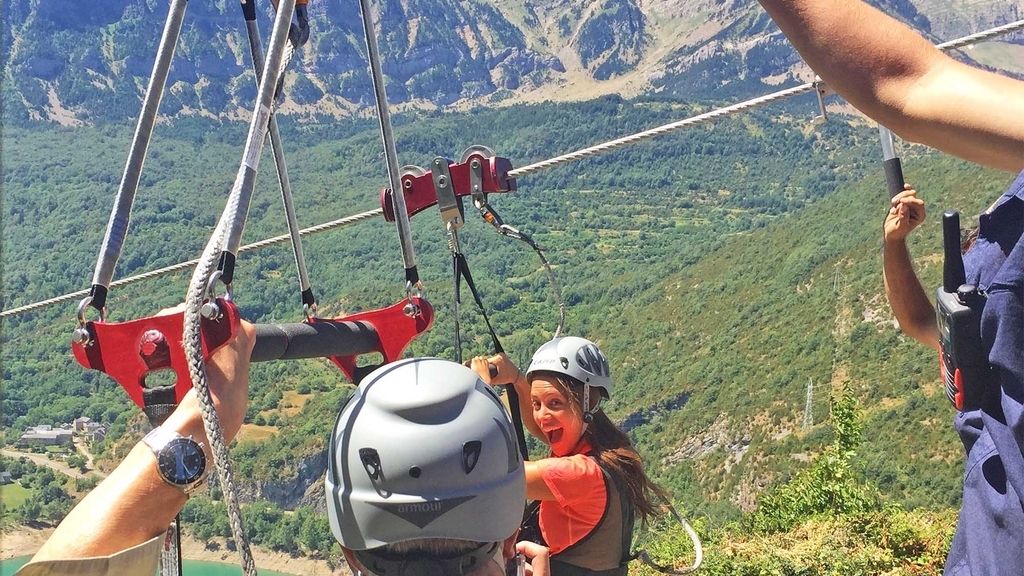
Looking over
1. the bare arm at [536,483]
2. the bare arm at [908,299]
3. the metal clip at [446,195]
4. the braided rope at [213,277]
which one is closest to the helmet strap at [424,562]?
the braided rope at [213,277]

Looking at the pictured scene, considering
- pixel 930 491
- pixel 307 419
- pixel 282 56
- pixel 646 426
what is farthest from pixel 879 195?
pixel 282 56

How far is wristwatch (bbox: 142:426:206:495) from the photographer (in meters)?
1.48

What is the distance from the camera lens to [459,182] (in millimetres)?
3238

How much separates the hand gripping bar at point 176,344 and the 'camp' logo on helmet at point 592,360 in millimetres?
1399

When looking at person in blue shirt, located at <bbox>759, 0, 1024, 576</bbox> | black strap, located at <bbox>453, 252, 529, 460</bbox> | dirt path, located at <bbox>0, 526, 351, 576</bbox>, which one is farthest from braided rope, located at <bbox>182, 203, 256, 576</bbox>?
dirt path, located at <bbox>0, 526, 351, 576</bbox>

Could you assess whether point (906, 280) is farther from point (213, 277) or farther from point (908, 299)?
point (213, 277)

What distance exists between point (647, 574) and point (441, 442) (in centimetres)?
664

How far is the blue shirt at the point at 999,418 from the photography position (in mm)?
1268

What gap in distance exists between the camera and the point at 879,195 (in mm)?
82750

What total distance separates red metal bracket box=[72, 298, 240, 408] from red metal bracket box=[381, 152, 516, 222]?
4.40 ft

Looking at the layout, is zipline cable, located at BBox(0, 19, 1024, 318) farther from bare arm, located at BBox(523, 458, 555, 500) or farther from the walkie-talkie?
the walkie-talkie

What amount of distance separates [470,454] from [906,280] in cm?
129

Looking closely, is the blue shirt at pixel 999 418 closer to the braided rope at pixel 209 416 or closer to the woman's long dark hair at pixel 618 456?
the braided rope at pixel 209 416

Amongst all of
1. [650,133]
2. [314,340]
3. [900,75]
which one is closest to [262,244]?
[650,133]
